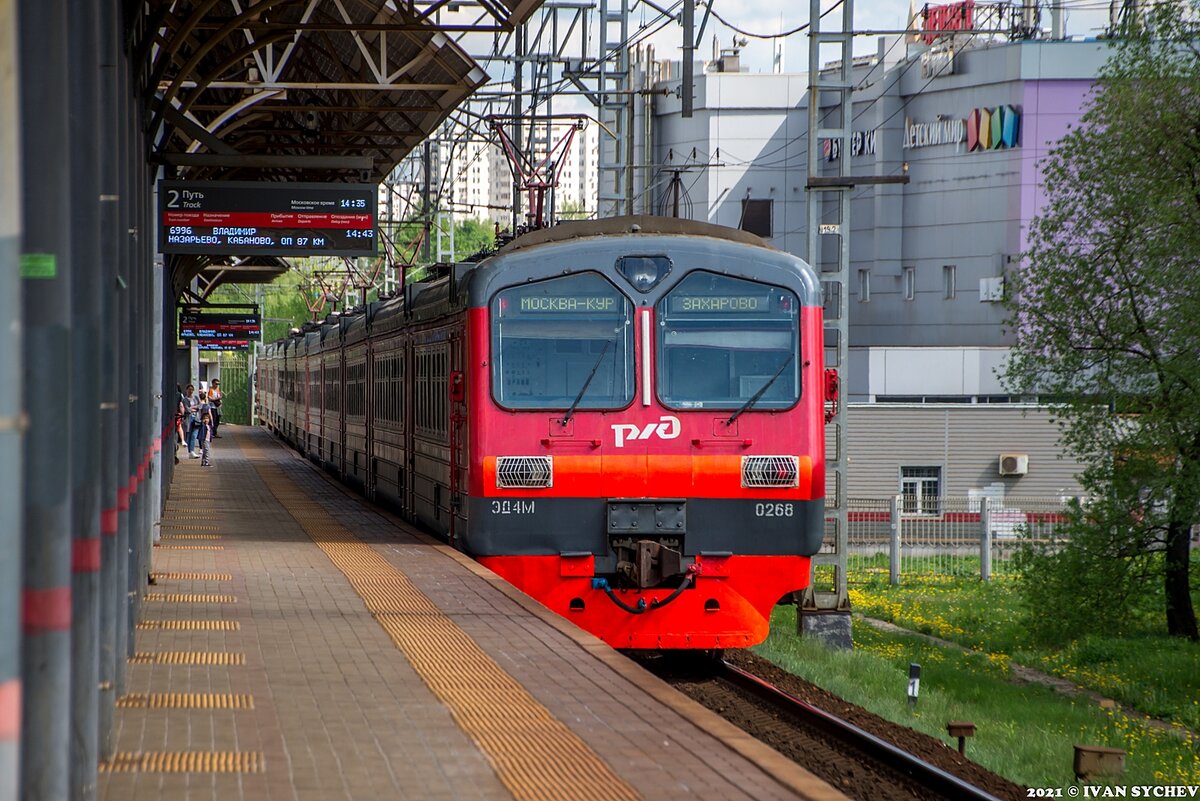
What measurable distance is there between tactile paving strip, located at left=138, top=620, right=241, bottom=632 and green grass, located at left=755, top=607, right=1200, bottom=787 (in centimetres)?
503

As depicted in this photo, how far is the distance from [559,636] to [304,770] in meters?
3.58

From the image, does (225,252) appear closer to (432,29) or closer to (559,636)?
(432,29)

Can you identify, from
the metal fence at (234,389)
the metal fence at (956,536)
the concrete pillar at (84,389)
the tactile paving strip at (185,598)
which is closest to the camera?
the concrete pillar at (84,389)

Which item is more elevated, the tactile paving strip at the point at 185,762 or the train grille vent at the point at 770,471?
the train grille vent at the point at 770,471

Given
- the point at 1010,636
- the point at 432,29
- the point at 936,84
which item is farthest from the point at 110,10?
the point at 936,84

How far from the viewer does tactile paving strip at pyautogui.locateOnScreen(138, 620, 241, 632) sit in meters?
10.2

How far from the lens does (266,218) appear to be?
1572cm

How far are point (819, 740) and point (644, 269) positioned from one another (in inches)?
144

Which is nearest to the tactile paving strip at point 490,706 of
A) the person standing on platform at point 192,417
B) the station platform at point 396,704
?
the station platform at point 396,704

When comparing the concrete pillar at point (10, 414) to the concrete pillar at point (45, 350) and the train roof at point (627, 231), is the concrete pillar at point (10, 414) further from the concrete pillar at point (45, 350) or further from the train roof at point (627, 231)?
the train roof at point (627, 231)

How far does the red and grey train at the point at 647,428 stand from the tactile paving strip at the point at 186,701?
4296 mm


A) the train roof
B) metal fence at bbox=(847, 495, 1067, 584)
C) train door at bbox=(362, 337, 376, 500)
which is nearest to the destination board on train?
the train roof

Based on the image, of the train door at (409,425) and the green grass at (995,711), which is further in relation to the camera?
the train door at (409,425)

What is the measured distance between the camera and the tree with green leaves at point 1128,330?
1852 cm
